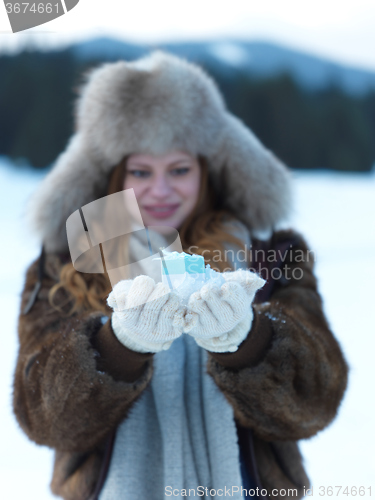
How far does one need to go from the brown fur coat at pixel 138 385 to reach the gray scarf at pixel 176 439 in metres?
0.06

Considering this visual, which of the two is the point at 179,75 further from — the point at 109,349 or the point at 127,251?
the point at 109,349

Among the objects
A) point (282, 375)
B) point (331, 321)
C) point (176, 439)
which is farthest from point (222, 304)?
point (331, 321)

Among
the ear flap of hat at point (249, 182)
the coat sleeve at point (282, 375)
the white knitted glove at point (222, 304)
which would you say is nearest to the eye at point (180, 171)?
the ear flap of hat at point (249, 182)

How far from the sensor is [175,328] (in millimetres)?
761

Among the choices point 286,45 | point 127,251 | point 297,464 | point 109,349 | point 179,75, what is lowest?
point 286,45

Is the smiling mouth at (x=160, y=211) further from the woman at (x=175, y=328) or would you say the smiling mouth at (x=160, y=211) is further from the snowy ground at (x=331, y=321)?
the snowy ground at (x=331, y=321)

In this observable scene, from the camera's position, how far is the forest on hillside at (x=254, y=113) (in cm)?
751

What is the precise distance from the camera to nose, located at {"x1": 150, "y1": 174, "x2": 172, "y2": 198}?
1236mm

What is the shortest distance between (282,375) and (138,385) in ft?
1.00

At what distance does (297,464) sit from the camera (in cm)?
117

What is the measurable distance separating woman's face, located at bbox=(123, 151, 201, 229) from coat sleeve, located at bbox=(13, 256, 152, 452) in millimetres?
367

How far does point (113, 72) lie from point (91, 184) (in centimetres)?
32

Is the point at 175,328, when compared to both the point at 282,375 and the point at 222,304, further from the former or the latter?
the point at 282,375

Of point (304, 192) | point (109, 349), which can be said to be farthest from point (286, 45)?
point (109, 349)
